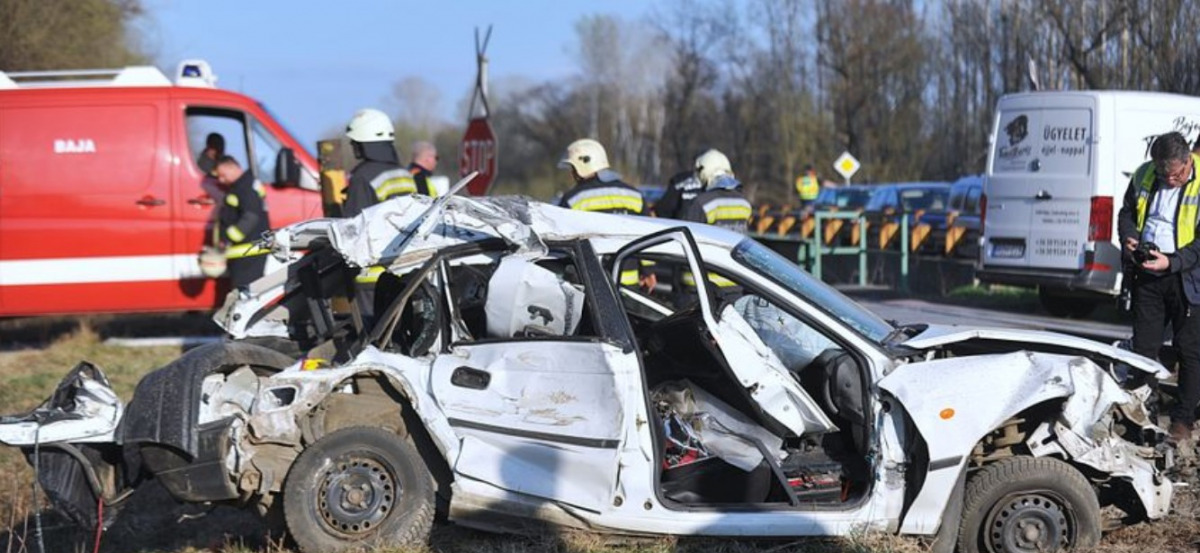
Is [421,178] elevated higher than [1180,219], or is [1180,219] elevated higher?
[421,178]

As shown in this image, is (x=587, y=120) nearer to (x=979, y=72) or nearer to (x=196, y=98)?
(x=979, y=72)

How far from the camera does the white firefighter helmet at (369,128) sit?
841 cm

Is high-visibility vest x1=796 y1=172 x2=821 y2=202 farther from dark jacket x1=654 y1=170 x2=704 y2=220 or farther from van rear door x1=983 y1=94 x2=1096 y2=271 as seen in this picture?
dark jacket x1=654 y1=170 x2=704 y2=220

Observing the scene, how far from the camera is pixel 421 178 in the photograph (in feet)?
34.3

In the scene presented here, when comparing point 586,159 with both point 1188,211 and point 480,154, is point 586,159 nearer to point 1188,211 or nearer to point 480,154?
point 1188,211

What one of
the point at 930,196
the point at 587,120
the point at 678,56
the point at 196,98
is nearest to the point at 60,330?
the point at 196,98

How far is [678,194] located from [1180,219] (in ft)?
15.8

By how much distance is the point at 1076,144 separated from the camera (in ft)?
42.1

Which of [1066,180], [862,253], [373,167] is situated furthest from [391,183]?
[862,253]

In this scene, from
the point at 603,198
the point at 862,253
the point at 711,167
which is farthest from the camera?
the point at 862,253

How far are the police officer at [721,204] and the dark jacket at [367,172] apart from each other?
2.13m

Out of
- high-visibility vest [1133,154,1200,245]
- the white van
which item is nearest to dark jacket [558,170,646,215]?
high-visibility vest [1133,154,1200,245]

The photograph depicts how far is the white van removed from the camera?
1259cm

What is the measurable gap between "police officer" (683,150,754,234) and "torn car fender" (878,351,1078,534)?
3964 millimetres
